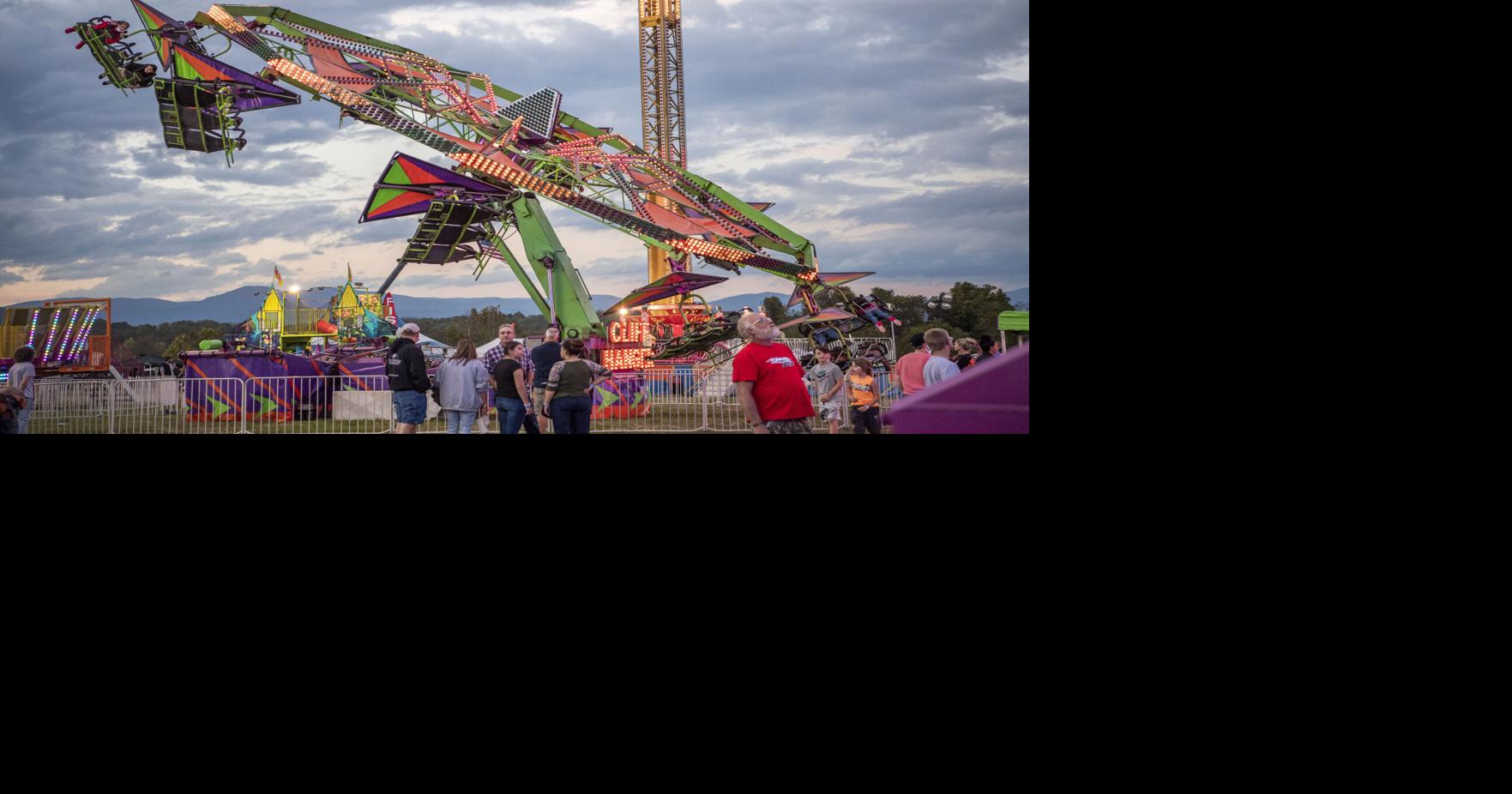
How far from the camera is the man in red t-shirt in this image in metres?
4.92

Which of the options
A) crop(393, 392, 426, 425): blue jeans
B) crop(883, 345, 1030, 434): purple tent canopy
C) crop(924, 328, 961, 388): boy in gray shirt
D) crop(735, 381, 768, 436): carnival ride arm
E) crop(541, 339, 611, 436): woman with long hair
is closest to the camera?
crop(883, 345, 1030, 434): purple tent canopy

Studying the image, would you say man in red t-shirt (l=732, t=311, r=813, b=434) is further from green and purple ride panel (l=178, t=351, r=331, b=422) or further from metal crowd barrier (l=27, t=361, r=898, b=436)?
green and purple ride panel (l=178, t=351, r=331, b=422)

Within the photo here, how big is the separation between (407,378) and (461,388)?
0.41 metres

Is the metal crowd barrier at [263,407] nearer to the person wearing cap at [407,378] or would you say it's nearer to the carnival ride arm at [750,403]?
the person wearing cap at [407,378]

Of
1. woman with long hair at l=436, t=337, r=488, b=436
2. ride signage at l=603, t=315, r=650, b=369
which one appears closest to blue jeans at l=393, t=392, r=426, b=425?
woman with long hair at l=436, t=337, r=488, b=436

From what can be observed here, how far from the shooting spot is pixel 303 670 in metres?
2.58

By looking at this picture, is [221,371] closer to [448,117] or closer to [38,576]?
[448,117]

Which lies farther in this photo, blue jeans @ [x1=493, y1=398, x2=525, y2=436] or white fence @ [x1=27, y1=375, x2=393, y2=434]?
white fence @ [x1=27, y1=375, x2=393, y2=434]

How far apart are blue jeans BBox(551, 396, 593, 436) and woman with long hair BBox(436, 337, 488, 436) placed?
988 mm

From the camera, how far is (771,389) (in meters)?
4.99

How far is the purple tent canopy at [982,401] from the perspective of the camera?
4.35 meters

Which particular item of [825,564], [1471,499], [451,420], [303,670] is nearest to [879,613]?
[825,564]

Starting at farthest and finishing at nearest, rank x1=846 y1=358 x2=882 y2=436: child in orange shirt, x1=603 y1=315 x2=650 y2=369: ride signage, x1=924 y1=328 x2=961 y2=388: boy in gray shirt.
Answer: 1. x1=603 y1=315 x2=650 y2=369: ride signage
2. x1=846 y1=358 x2=882 y2=436: child in orange shirt
3. x1=924 y1=328 x2=961 y2=388: boy in gray shirt

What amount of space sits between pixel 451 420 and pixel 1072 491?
17.3ft
